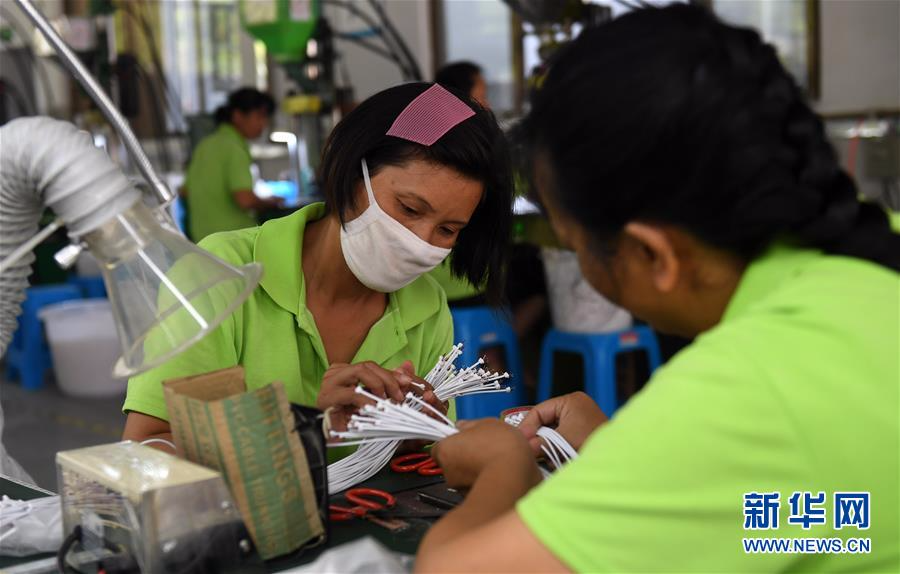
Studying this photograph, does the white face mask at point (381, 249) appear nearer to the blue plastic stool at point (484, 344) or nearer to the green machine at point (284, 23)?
the blue plastic stool at point (484, 344)

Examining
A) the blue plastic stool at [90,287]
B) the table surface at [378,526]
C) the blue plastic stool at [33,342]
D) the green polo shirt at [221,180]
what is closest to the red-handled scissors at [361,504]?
the table surface at [378,526]

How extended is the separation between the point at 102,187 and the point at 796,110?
0.66m

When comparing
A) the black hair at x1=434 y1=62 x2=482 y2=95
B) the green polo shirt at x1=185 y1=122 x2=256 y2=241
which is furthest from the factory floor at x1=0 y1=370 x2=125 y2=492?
the black hair at x1=434 y1=62 x2=482 y2=95

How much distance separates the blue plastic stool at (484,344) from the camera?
3.69 m

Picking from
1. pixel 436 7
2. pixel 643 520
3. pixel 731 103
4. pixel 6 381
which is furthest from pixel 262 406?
pixel 436 7

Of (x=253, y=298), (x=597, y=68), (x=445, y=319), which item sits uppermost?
(x=597, y=68)

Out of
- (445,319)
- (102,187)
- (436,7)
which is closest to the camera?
(102,187)

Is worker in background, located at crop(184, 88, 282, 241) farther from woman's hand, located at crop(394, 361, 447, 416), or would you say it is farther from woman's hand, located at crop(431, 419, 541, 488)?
woman's hand, located at crop(431, 419, 541, 488)

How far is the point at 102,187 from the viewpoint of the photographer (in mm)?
975

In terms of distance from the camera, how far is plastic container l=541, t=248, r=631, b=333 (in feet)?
12.0

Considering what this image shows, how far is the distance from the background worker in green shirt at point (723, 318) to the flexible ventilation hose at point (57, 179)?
43 centimetres

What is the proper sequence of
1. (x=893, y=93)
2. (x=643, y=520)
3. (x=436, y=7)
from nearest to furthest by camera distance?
(x=643, y=520) → (x=893, y=93) → (x=436, y=7)

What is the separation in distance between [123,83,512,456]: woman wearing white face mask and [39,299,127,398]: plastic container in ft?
11.7

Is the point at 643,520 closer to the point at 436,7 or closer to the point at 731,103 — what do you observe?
the point at 731,103
